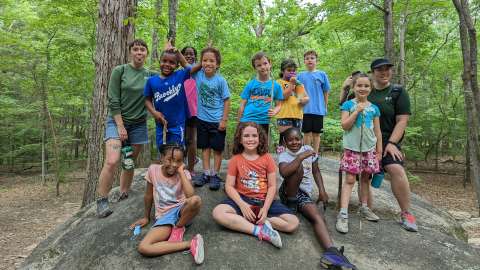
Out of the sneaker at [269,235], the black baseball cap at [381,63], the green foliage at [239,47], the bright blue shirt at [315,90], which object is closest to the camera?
the sneaker at [269,235]

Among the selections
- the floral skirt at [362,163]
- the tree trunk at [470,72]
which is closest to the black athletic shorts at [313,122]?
the floral skirt at [362,163]

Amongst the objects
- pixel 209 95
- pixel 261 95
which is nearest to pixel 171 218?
pixel 209 95

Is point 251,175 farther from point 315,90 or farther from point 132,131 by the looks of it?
point 315,90

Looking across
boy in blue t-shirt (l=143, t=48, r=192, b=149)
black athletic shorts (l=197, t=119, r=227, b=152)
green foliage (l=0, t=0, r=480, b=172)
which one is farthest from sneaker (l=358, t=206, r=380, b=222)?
green foliage (l=0, t=0, r=480, b=172)

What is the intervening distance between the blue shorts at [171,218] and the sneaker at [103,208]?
3.81 ft

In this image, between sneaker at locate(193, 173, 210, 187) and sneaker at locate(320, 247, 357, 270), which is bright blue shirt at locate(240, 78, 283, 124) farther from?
sneaker at locate(320, 247, 357, 270)

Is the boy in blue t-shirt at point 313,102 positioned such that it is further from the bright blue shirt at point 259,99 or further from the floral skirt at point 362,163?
the floral skirt at point 362,163

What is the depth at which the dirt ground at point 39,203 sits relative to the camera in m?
8.81

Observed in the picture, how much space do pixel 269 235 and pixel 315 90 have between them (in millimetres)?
3023

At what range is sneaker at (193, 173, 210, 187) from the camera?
4.79m

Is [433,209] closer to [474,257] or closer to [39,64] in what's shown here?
[474,257]

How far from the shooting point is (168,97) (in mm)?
4590

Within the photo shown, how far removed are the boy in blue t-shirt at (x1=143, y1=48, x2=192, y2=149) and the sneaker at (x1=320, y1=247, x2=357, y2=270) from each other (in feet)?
7.85

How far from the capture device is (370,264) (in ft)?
12.3
